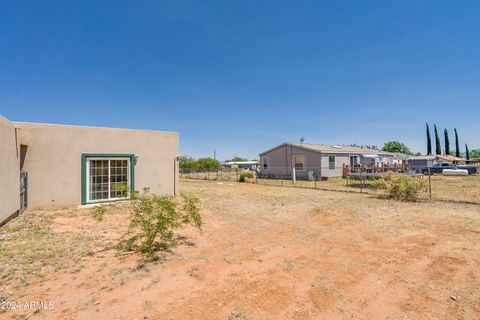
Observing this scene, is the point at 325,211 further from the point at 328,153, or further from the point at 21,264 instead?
the point at 328,153

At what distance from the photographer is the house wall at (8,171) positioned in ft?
24.0

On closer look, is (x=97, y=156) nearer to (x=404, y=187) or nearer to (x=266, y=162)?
(x=404, y=187)

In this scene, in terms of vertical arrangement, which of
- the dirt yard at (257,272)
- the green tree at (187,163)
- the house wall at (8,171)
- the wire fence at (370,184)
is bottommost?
the dirt yard at (257,272)

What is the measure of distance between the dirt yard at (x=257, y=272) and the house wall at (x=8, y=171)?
605mm

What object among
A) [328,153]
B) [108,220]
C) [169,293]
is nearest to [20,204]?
[108,220]

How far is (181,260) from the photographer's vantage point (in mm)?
5156

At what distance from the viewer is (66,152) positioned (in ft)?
36.3

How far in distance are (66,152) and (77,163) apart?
24.4 inches

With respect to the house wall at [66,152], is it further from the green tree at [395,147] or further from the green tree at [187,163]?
the green tree at [395,147]

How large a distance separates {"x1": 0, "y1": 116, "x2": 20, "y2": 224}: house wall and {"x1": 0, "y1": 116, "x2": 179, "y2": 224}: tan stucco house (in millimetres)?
31

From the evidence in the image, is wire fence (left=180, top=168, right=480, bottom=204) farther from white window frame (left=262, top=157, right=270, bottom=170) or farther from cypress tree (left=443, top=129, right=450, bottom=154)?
cypress tree (left=443, top=129, right=450, bottom=154)

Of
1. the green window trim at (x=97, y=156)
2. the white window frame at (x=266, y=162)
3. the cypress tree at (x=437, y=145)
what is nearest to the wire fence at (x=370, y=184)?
the white window frame at (x=266, y=162)

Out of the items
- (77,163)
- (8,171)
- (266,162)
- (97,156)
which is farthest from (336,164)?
(8,171)

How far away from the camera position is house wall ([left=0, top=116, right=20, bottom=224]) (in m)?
7.32
